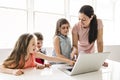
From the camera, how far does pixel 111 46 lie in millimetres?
4332

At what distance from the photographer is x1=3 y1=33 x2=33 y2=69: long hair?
142 centimetres

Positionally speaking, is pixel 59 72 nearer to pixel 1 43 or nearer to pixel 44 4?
pixel 1 43

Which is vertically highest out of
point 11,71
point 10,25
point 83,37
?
point 10,25

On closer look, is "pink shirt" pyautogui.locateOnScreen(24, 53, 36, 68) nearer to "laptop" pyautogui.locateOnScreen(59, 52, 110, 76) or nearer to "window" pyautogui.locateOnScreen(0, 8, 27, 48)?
"laptop" pyautogui.locateOnScreen(59, 52, 110, 76)

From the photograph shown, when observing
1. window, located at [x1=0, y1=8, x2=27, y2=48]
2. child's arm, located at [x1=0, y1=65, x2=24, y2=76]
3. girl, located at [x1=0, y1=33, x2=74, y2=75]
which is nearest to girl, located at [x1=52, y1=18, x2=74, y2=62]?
girl, located at [x1=0, y1=33, x2=74, y2=75]

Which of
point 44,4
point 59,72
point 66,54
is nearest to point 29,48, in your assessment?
point 59,72

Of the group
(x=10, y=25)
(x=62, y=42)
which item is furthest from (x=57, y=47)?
(x=10, y=25)

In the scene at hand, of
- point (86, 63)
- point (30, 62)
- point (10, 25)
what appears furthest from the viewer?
point (10, 25)

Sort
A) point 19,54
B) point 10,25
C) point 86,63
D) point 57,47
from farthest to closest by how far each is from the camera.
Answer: point 10,25, point 57,47, point 19,54, point 86,63

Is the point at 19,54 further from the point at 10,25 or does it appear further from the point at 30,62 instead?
the point at 10,25

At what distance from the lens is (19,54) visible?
1.47 meters

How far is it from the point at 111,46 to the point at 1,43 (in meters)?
2.72

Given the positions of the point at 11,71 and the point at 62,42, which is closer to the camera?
the point at 11,71

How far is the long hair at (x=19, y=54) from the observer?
1.42 meters
